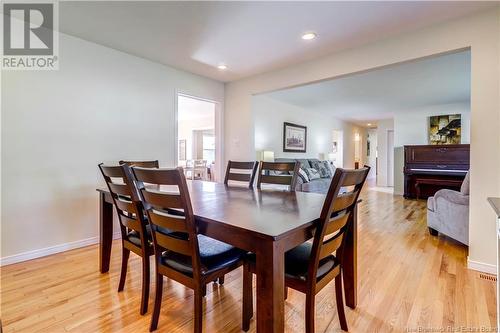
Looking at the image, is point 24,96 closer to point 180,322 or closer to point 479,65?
point 180,322

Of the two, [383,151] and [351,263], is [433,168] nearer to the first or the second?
[383,151]

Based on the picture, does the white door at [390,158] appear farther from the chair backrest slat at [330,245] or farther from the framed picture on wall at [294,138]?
the chair backrest slat at [330,245]

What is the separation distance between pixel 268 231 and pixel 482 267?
2463mm

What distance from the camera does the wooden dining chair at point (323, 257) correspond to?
46.4 inches

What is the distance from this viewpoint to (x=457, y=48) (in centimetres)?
238

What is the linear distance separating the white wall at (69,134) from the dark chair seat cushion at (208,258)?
77.5 inches

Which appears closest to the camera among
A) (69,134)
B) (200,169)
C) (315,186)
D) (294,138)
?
(69,134)

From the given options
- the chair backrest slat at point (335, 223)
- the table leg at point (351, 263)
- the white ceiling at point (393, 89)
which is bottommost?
the table leg at point (351, 263)

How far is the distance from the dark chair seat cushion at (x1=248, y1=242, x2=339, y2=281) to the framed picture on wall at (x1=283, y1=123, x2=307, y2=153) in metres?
4.69

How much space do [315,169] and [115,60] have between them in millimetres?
4529

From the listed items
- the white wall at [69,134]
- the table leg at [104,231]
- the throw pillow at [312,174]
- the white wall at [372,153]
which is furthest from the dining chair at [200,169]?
the white wall at [372,153]

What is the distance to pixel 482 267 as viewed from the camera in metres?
2.25

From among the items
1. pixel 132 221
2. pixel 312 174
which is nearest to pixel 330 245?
pixel 132 221

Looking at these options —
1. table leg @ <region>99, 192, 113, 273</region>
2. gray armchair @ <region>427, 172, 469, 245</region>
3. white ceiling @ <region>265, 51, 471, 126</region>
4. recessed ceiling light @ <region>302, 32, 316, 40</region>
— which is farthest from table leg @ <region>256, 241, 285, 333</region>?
white ceiling @ <region>265, 51, 471, 126</region>
